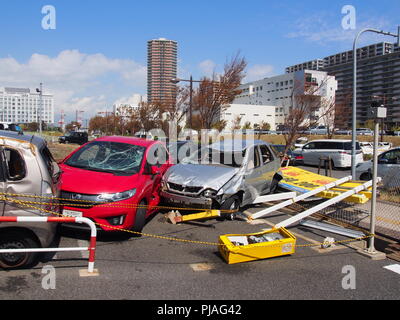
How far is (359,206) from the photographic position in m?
8.52

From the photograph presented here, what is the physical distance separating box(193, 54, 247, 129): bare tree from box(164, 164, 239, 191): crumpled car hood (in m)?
13.1

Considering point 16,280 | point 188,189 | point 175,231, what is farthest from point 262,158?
point 16,280

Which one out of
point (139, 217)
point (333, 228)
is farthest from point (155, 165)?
point (333, 228)

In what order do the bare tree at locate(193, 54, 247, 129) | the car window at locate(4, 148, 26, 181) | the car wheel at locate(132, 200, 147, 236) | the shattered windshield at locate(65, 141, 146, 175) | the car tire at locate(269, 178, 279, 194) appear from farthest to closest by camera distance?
the bare tree at locate(193, 54, 247, 129)
the car tire at locate(269, 178, 279, 194)
the shattered windshield at locate(65, 141, 146, 175)
the car wheel at locate(132, 200, 147, 236)
the car window at locate(4, 148, 26, 181)

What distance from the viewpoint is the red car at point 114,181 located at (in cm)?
551

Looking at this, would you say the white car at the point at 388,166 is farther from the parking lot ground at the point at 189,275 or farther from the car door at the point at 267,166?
the parking lot ground at the point at 189,275

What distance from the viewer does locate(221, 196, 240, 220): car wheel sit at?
7195mm

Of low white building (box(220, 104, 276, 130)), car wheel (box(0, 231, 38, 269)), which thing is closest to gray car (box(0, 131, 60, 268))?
car wheel (box(0, 231, 38, 269))

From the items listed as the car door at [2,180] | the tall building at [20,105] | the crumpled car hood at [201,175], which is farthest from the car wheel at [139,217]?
the tall building at [20,105]

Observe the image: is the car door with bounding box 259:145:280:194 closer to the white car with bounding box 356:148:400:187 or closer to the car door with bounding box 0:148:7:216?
the white car with bounding box 356:148:400:187

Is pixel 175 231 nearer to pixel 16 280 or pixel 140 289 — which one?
pixel 140 289

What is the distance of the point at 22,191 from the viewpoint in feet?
14.8

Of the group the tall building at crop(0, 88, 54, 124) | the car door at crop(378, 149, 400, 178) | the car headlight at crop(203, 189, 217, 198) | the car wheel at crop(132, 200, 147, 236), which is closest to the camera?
the car wheel at crop(132, 200, 147, 236)
